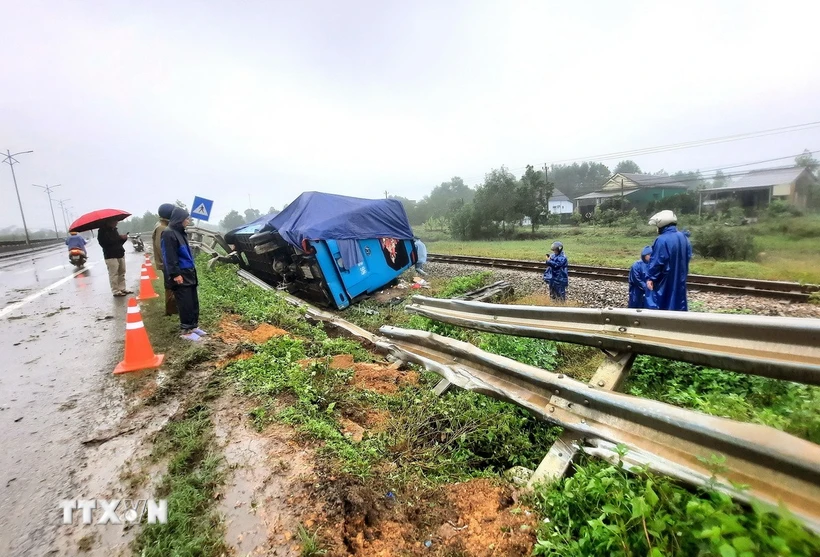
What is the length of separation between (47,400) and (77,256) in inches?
539

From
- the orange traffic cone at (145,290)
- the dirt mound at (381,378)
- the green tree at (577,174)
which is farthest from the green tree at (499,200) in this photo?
the green tree at (577,174)

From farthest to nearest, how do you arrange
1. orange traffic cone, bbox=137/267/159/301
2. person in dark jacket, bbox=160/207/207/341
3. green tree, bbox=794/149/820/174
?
green tree, bbox=794/149/820/174
orange traffic cone, bbox=137/267/159/301
person in dark jacket, bbox=160/207/207/341

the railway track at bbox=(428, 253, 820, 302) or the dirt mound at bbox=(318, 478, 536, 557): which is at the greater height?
the dirt mound at bbox=(318, 478, 536, 557)

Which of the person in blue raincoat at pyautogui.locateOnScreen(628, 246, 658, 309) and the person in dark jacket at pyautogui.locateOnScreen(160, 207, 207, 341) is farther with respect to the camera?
the person in dark jacket at pyautogui.locateOnScreen(160, 207, 207, 341)

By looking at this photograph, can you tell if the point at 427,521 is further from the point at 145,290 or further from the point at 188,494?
the point at 145,290

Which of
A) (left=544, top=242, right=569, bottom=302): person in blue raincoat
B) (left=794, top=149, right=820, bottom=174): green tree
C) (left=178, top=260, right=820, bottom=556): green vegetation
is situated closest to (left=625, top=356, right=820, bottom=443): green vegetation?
(left=178, top=260, right=820, bottom=556): green vegetation

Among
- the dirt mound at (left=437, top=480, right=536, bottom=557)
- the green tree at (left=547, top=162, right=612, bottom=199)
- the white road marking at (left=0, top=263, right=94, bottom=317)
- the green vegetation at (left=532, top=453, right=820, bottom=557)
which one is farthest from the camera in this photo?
the green tree at (left=547, top=162, right=612, bottom=199)

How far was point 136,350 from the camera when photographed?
4.17m

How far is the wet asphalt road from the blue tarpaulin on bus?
3344mm

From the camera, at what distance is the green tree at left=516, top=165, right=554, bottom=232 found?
33625 mm

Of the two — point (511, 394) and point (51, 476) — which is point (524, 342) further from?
point (51, 476)

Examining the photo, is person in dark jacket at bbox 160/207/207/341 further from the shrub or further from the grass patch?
the shrub

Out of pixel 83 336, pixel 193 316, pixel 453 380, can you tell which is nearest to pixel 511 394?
pixel 453 380

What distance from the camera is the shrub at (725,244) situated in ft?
52.5
